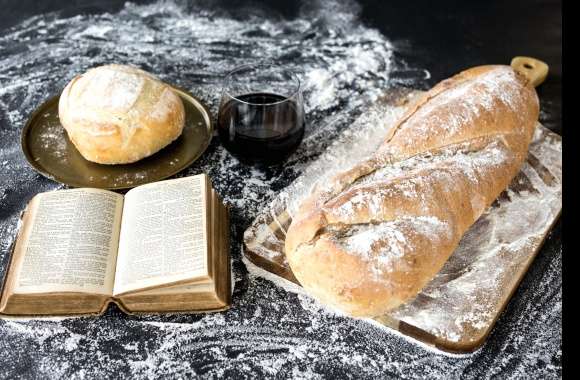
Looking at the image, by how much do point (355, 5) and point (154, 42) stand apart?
0.73 meters

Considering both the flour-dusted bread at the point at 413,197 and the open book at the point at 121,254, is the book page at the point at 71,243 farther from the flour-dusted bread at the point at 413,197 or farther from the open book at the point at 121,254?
the flour-dusted bread at the point at 413,197

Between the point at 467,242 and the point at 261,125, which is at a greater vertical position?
the point at 261,125

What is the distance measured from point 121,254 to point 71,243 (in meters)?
0.10

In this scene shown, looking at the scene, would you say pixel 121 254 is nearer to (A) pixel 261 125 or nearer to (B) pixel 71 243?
(B) pixel 71 243

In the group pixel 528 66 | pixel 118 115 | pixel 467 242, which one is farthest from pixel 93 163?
pixel 528 66

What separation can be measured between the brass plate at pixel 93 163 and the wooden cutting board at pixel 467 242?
27 cm

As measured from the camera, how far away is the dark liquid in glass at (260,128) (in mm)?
1382

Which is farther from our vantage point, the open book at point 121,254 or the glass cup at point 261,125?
the glass cup at point 261,125

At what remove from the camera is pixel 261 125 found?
4.61 ft

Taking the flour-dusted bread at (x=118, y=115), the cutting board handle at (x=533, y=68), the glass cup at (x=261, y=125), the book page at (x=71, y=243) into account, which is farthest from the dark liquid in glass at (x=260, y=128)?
the cutting board handle at (x=533, y=68)

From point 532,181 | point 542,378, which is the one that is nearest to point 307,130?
point 532,181

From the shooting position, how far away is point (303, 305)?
1.20m

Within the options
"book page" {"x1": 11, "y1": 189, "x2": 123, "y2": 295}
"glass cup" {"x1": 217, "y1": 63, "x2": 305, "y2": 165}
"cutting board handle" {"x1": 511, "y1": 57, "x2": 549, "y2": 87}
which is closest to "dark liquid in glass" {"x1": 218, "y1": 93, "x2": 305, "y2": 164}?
"glass cup" {"x1": 217, "y1": 63, "x2": 305, "y2": 165}

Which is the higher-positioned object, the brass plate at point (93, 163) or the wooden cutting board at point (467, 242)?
the brass plate at point (93, 163)
